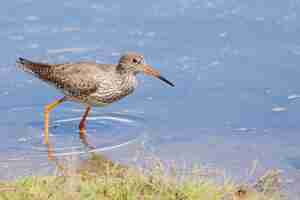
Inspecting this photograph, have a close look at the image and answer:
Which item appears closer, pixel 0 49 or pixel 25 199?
pixel 25 199

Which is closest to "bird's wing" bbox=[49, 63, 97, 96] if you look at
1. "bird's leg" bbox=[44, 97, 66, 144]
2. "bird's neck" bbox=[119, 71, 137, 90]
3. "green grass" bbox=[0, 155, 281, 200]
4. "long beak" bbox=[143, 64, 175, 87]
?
"bird's leg" bbox=[44, 97, 66, 144]

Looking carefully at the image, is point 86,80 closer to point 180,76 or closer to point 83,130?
point 83,130

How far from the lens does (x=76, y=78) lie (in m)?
6.86

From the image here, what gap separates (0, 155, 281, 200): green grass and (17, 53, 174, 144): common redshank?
213cm

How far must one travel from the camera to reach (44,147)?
6227 mm

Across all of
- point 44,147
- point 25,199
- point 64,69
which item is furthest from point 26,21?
point 25,199

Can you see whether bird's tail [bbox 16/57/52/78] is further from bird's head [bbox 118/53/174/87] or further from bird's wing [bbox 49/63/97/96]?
bird's head [bbox 118/53/174/87]

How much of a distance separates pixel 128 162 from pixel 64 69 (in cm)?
159

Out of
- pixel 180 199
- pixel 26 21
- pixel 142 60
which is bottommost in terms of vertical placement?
pixel 180 199

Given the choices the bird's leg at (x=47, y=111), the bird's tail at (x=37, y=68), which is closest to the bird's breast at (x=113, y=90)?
the bird's leg at (x=47, y=111)

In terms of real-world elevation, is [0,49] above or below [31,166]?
above

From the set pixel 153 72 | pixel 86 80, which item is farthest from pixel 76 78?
pixel 153 72

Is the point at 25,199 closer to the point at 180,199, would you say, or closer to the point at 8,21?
the point at 180,199

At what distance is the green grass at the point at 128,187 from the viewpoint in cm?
445
